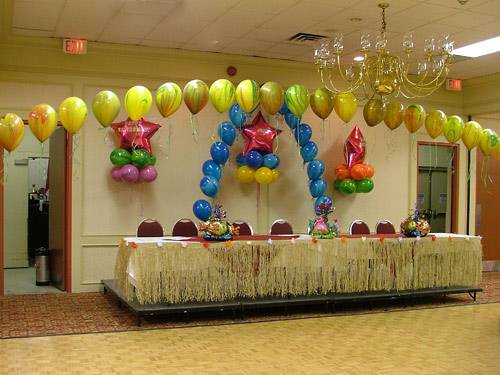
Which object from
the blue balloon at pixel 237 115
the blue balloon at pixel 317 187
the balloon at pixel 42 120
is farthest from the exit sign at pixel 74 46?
the blue balloon at pixel 317 187

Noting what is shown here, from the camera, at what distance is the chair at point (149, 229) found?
7086 mm

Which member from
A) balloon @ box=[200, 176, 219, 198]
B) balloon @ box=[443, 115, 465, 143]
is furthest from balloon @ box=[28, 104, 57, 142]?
balloon @ box=[443, 115, 465, 143]

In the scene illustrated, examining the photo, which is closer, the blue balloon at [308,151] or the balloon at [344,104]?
the balloon at [344,104]

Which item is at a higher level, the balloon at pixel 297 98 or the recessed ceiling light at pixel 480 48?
the recessed ceiling light at pixel 480 48

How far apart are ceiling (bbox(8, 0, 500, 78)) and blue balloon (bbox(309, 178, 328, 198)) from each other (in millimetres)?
1769

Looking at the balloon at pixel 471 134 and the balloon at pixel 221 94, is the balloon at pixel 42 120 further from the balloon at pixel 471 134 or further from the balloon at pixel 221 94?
the balloon at pixel 471 134

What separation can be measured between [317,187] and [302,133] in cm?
76

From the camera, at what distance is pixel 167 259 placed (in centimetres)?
591

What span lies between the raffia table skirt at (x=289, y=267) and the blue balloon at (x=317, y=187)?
63.3 inches

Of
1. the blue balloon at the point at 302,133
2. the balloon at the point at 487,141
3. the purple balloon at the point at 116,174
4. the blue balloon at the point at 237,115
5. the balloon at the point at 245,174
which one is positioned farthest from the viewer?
the blue balloon at the point at 302,133

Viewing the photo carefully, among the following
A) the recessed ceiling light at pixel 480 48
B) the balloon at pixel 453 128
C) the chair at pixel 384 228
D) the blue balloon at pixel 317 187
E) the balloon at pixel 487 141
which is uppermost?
the recessed ceiling light at pixel 480 48

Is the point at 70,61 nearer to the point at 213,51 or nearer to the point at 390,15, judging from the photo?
the point at 213,51

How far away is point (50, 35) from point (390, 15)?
13.0 feet

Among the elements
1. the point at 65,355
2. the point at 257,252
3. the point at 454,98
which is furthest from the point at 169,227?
the point at 454,98
